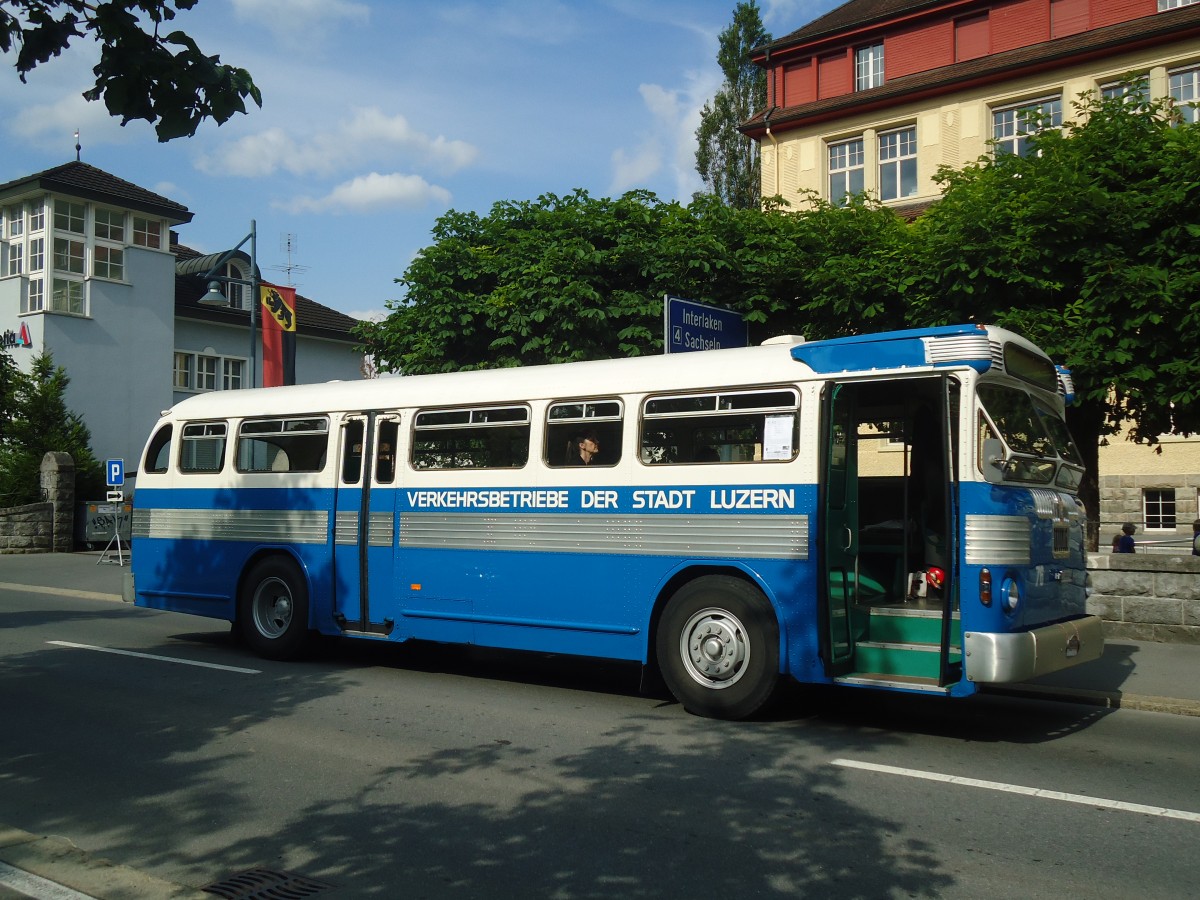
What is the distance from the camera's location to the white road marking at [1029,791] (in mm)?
6207

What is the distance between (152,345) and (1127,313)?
35.3 meters

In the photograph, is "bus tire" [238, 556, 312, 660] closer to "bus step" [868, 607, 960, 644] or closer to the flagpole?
"bus step" [868, 607, 960, 644]

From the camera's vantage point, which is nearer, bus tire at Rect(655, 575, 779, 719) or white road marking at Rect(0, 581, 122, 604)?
bus tire at Rect(655, 575, 779, 719)

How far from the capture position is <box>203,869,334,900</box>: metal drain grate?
4.94 m

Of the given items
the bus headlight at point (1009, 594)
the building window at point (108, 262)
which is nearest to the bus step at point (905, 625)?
the bus headlight at point (1009, 594)

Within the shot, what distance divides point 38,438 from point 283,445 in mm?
24853

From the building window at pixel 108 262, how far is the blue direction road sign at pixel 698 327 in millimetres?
30684

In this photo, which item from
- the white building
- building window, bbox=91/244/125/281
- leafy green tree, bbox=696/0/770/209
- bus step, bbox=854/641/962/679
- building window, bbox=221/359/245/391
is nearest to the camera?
bus step, bbox=854/641/962/679

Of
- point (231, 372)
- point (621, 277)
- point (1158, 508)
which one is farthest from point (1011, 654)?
point (231, 372)

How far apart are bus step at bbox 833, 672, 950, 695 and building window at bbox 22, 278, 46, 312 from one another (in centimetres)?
3656

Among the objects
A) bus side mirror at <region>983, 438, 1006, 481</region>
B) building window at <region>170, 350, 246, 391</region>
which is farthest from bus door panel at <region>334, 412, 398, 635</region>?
building window at <region>170, 350, 246, 391</region>

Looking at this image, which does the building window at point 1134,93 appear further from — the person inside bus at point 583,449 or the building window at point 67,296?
the building window at point 67,296

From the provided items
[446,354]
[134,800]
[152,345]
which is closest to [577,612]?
[134,800]

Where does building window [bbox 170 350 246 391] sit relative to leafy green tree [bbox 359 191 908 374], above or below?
above
